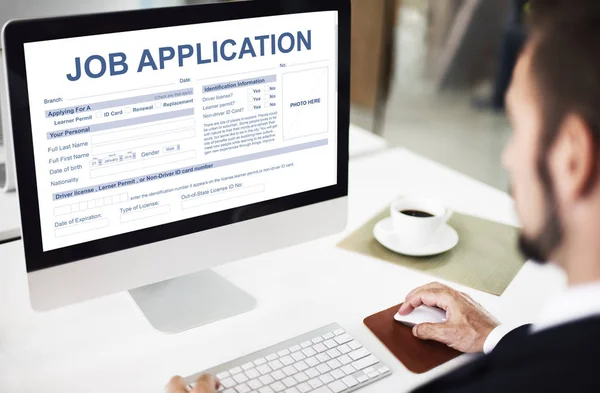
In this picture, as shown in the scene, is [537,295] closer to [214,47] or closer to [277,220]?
[277,220]

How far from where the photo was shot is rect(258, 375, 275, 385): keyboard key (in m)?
0.98

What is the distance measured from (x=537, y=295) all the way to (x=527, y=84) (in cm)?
63

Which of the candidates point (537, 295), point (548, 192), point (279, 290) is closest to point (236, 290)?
point (279, 290)

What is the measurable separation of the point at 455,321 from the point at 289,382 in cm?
29

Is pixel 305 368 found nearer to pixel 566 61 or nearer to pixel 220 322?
pixel 220 322

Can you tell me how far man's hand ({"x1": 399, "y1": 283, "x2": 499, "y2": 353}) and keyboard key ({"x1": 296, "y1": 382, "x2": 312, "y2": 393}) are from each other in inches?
8.8

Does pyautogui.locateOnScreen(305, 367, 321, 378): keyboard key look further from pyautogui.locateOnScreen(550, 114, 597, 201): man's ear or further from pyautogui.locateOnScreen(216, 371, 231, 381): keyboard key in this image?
pyautogui.locateOnScreen(550, 114, 597, 201): man's ear

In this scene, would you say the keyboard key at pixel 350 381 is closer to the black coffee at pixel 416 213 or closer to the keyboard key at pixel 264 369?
the keyboard key at pixel 264 369

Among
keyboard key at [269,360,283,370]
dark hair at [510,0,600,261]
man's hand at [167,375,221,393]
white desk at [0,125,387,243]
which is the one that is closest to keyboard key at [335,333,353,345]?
keyboard key at [269,360,283,370]

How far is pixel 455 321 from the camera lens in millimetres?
1093

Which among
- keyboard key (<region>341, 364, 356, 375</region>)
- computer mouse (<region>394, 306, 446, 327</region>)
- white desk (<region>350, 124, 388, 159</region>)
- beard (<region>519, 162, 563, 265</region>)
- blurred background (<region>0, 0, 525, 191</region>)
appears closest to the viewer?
beard (<region>519, 162, 563, 265</region>)

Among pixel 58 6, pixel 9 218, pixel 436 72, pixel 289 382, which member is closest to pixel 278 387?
pixel 289 382

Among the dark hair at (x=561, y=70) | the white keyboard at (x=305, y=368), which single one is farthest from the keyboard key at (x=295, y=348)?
the dark hair at (x=561, y=70)

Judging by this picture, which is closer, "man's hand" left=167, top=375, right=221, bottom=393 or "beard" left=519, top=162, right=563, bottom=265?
"beard" left=519, top=162, right=563, bottom=265
